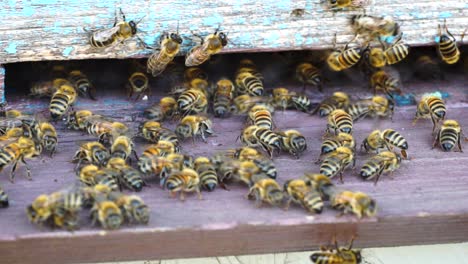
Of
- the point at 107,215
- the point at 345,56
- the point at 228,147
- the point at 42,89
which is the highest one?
the point at 345,56

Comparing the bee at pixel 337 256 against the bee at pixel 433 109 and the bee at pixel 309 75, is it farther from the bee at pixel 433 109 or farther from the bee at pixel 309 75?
the bee at pixel 309 75

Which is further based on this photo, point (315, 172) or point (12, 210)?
point (315, 172)

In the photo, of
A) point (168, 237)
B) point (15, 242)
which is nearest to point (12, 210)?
point (15, 242)

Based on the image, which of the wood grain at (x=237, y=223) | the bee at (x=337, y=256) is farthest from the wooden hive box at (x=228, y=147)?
the bee at (x=337, y=256)

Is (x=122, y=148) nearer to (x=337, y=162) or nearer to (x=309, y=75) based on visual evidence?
(x=337, y=162)

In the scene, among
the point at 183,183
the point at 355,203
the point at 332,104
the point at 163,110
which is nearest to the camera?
the point at 355,203

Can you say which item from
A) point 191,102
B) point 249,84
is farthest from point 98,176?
point 249,84

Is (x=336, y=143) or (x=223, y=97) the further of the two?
(x=223, y=97)

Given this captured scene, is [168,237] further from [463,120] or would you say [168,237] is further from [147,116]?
[463,120]
